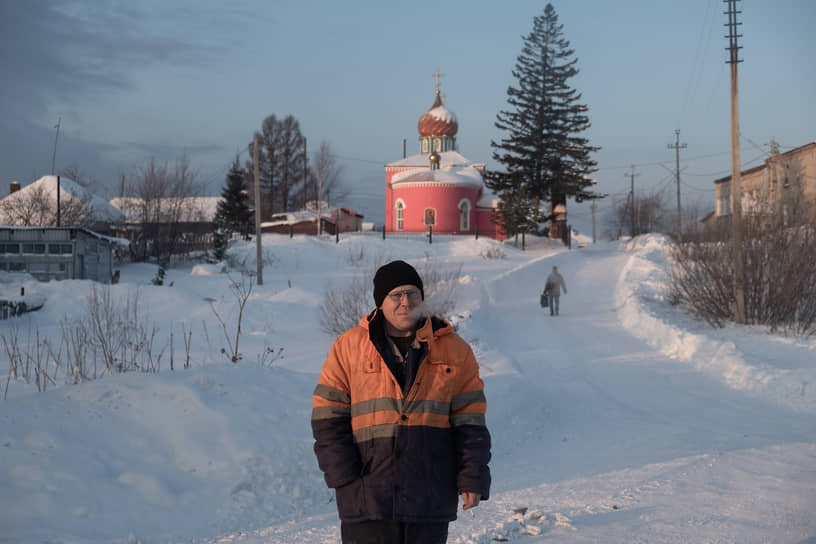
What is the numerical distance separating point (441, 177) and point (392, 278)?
43.3 metres

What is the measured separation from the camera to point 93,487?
5.10 m

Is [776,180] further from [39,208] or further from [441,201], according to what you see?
[441,201]

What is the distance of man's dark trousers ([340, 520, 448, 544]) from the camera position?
9.34 feet

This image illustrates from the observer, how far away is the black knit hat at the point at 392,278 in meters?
3.05

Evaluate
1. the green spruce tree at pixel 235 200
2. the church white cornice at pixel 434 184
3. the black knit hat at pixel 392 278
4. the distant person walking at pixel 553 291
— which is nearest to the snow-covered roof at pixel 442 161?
the church white cornice at pixel 434 184

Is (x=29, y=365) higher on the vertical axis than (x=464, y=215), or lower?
lower

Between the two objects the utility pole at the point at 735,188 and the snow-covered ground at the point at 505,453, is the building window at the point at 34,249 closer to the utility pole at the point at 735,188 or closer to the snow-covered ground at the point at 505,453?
the snow-covered ground at the point at 505,453

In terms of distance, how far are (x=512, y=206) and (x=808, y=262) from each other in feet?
93.0

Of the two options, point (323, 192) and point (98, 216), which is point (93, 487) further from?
point (323, 192)

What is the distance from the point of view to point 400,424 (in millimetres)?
2906

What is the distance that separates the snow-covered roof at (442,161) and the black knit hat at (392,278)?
156 ft

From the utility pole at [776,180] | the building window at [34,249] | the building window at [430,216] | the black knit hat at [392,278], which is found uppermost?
the building window at [430,216]

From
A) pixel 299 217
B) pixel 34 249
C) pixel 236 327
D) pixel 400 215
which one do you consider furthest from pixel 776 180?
pixel 299 217

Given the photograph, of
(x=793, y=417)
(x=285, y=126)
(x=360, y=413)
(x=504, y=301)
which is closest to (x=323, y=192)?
(x=285, y=126)
